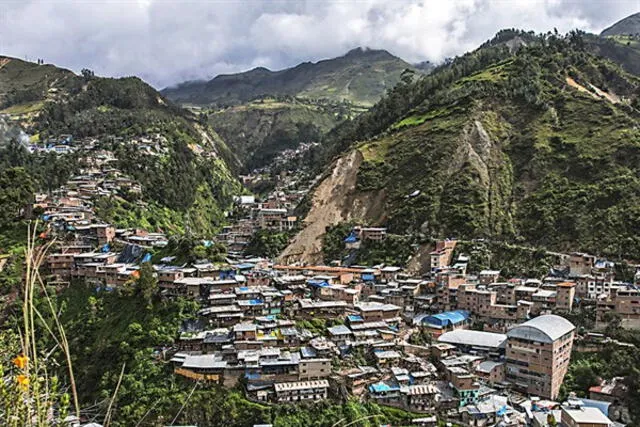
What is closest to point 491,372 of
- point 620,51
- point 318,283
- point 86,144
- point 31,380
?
point 318,283

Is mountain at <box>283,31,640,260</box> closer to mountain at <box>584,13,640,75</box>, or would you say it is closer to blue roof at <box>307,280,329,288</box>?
blue roof at <box>307,280,329,288</box>

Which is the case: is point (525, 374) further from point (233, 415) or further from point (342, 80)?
point (342, 80)

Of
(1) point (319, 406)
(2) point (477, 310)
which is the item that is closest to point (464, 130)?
(2) point (477, 310)

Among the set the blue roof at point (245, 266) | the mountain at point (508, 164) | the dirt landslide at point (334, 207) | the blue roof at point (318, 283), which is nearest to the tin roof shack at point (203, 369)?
the blue roof at point (318, 283)

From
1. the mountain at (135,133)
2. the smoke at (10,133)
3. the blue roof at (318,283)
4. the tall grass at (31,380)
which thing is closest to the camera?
the tall grass at (31,380)

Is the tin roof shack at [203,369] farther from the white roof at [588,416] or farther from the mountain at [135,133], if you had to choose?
the mountain at [135,133]

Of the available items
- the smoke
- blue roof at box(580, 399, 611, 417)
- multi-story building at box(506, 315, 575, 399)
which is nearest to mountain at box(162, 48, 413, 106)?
the smoke

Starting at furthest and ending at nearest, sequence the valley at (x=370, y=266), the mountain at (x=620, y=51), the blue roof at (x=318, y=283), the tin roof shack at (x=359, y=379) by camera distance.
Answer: the mountain at (x=620, y=51)
the blue roof at (x=318, y=283)
the tin roof shack at (x=359, y=379)
the valley at (x=370, y=266)
